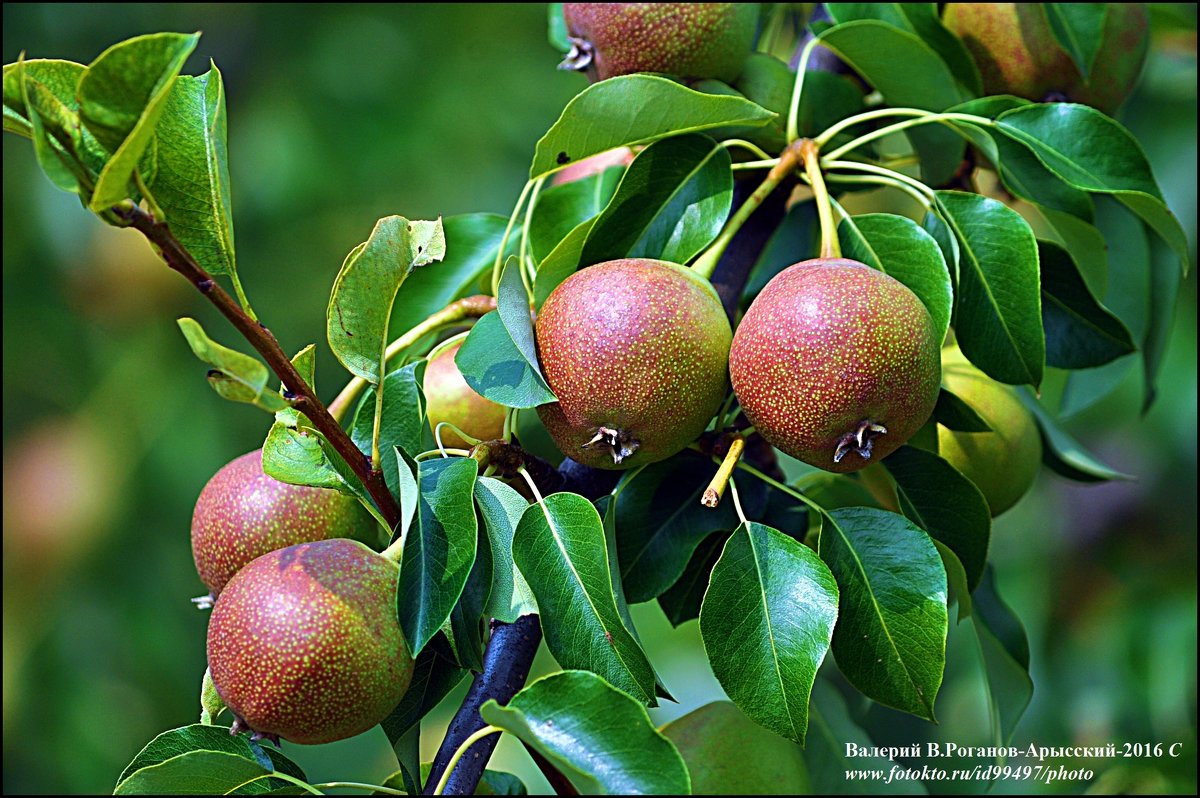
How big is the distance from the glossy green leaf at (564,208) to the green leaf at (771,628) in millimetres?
292

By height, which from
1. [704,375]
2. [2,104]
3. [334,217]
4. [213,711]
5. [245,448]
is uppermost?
[2,104]

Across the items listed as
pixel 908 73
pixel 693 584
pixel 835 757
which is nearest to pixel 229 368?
pixel 693 584

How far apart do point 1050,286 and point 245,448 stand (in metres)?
2.03

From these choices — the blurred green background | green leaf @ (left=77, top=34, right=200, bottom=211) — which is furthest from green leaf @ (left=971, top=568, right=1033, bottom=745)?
the blurred green background

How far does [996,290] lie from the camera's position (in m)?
0.73

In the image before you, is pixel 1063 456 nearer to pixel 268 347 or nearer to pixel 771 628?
pixel 771 628

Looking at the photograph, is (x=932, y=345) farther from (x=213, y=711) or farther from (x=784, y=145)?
(x=213, y=711)

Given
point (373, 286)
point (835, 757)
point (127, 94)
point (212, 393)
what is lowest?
point (212, 393)

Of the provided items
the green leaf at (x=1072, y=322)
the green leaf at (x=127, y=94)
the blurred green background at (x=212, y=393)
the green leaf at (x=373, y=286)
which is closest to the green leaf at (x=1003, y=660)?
the green leaf at (x=1072, y=322)

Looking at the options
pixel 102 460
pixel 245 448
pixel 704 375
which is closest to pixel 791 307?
pixel 704 375

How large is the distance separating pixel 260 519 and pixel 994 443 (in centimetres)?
56

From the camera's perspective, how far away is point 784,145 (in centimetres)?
83

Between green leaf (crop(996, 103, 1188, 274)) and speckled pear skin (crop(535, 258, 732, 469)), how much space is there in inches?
11.6

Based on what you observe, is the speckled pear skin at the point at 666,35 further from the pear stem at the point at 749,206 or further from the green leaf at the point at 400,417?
the green leaf at the point at 400,417
